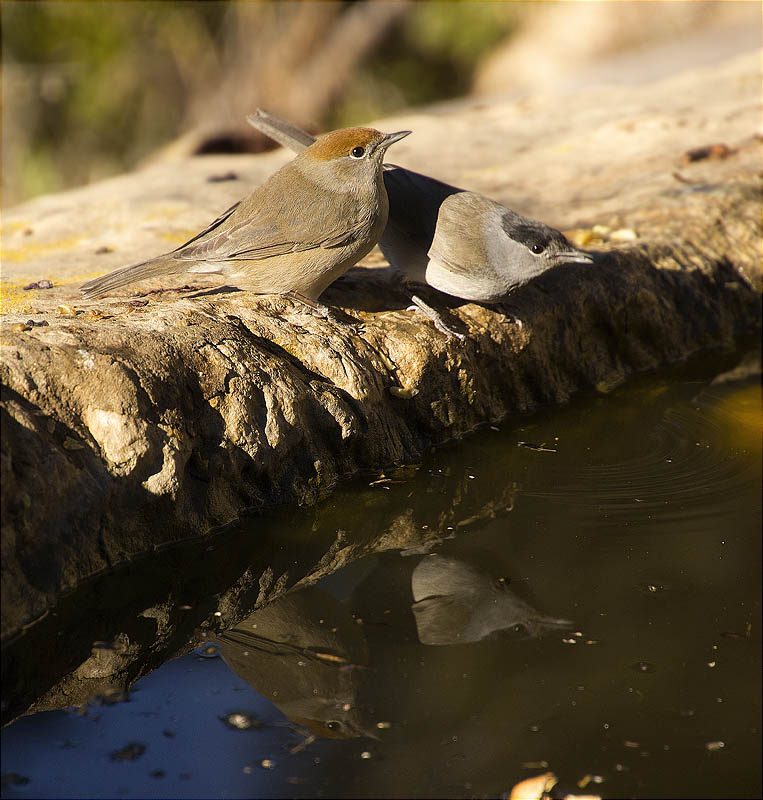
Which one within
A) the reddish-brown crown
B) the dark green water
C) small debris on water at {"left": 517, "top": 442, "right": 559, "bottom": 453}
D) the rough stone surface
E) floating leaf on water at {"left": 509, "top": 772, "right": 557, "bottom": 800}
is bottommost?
floating leaf on water at {"left": 509, "top": 772, "right": 557, "bottom": 800}

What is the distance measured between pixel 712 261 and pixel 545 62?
11278mm

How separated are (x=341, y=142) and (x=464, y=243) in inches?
29.0

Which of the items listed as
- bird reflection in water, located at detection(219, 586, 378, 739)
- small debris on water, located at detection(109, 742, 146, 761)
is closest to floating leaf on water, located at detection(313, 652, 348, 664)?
bird reflection in water, located at detection(219, 586, 378, 739)

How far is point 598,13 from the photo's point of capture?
1675 centimetres

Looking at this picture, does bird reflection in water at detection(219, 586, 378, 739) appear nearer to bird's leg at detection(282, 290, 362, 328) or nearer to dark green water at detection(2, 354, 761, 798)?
dark green water at detection(2, 354, 761, 798)

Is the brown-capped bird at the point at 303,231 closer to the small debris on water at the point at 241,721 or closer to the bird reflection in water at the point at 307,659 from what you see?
the bird reflection in water at the point at 307,659

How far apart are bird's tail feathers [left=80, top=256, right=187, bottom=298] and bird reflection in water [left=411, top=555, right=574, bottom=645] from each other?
1764mm

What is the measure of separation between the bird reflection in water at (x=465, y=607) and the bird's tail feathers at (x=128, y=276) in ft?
5.79

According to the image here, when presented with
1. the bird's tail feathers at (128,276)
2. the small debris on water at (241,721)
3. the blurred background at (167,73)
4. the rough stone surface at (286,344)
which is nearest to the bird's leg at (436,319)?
the rough stone surface at (286,344)

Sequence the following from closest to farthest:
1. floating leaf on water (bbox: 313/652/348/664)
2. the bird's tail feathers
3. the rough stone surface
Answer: floating leaf on water (bbox: 313/652/348/664) < the rough stone surface < the bird's tail feathers

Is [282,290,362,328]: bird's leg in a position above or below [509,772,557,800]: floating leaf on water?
above

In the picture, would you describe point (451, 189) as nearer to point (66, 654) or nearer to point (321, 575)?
point (321, 575)

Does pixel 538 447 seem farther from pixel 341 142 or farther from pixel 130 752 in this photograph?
pixel 130 752

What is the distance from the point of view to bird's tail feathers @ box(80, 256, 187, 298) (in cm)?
405
